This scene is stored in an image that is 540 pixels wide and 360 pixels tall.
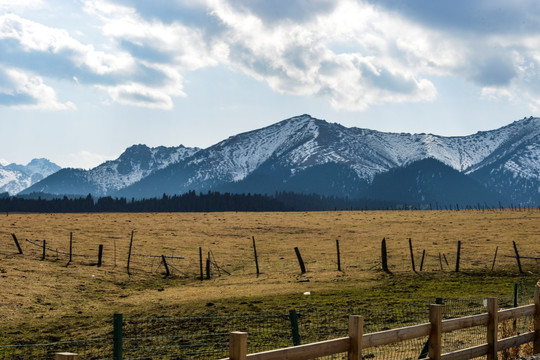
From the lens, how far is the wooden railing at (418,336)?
29.0 ft

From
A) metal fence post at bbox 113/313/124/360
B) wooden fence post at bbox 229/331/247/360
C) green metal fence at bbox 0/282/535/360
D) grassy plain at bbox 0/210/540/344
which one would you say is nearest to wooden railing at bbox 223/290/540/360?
wooden fence post at bbox 229/331/247/360

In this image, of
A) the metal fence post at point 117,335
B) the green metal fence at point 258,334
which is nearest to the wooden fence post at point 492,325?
the green metal fence at point 258,334

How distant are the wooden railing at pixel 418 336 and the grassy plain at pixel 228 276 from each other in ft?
54.0

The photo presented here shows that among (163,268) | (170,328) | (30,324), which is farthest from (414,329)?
(163,268)

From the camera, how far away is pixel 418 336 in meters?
12.1

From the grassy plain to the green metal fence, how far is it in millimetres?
2387

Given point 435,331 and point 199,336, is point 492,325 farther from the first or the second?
point 199,336

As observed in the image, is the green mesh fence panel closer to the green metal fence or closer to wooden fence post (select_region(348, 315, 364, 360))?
the green metal fence

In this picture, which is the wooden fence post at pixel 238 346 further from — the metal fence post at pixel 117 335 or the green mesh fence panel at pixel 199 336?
the green mesh fence panel at pixel 199 336

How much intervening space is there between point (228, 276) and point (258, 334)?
101 ft

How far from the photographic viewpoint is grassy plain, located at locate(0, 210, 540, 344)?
34219 mm

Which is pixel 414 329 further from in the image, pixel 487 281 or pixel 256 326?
pixel 487 281

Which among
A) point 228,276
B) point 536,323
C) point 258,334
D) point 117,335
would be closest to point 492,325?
point 536,323

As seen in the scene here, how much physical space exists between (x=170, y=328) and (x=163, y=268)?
30781mm
